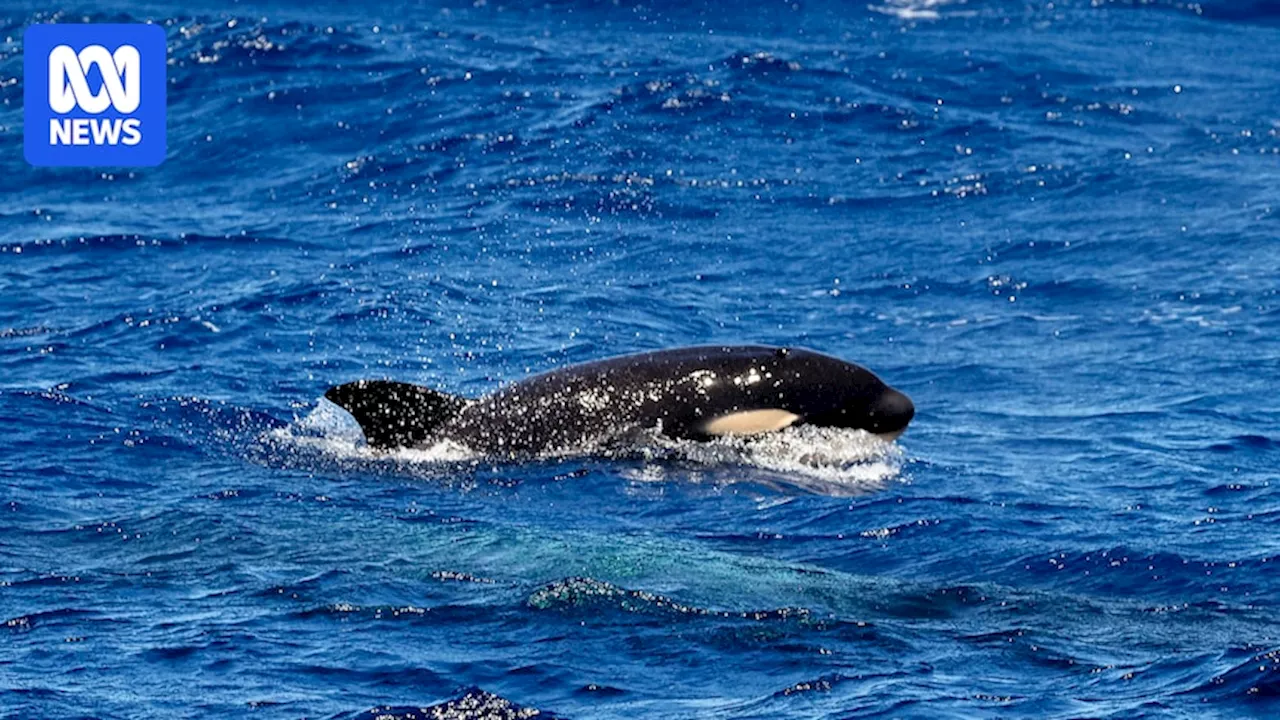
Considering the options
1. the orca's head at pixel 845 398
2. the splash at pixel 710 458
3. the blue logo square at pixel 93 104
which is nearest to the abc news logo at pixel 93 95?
the blue logo square at pixel 93 104

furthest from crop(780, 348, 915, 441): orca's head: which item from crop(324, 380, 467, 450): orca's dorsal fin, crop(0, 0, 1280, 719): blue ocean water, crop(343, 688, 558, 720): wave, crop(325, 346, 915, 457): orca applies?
crop(343, 688, 558, 720): wave

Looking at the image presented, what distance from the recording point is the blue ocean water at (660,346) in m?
13.0

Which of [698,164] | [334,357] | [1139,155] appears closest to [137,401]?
[334,357]

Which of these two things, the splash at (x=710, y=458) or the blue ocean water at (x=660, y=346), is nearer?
the blue ocean water at (x=660, y=346)

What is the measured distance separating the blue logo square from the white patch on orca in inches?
578

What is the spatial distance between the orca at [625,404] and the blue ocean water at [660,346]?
1.00 feet

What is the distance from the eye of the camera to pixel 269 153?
3170 cm

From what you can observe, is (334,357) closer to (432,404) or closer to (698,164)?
(432,404)

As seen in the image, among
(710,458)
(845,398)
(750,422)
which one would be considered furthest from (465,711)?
(845,398)

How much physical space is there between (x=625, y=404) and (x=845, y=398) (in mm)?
1965

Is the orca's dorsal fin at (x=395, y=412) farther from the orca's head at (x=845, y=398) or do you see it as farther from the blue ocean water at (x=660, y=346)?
the orca's head at (x=845, y=398)

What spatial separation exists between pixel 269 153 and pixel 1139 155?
13.2 metres

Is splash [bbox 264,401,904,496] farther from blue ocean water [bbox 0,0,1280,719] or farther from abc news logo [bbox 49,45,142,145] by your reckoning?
abc news logo [bbox 49,45,142,145]

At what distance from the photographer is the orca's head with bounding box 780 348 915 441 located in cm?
1812
